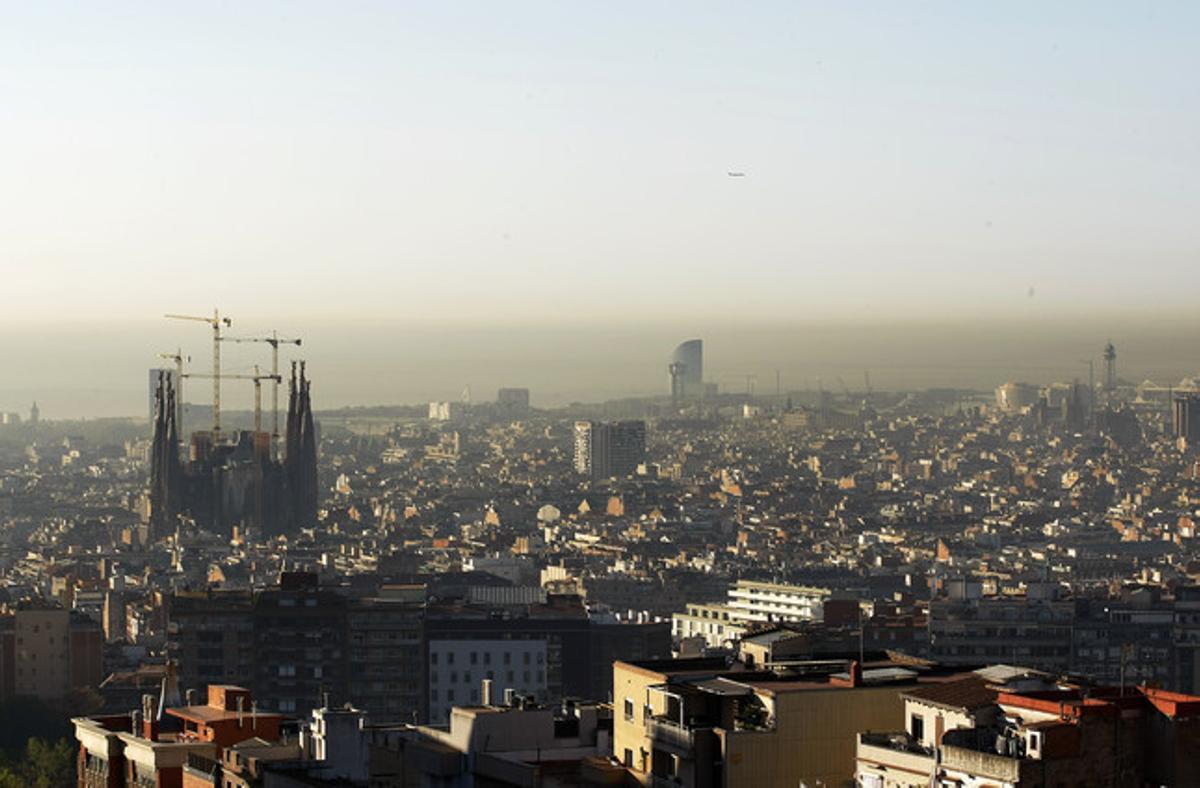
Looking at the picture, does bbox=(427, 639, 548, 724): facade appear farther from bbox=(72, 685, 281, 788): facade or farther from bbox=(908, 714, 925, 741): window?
bbox=(908, 714, 925, 741): window

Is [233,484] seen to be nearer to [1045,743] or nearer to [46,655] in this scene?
[46,655]

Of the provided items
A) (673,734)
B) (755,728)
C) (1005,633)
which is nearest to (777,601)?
(1005,633)

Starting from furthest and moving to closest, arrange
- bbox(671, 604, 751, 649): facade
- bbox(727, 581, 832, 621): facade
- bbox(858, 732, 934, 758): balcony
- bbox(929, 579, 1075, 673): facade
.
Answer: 1. bbox(727, 581, 832, 621): facade
2. bbox(671, 604, 751, 649): facade
3. bbox(929, 579, 1075, 673): facade
4. bbox(858, 732, 934, 758): balcony

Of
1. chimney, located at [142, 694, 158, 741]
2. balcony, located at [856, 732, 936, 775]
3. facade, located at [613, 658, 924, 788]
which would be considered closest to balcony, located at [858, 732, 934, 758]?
balcony, located at [856, 732, 936, 775]

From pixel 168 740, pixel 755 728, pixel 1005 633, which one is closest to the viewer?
pixel 755 728

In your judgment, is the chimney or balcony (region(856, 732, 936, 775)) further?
the chimney

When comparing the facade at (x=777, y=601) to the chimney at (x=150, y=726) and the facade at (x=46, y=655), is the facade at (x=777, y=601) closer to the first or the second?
the facade at (x=46, y=655)

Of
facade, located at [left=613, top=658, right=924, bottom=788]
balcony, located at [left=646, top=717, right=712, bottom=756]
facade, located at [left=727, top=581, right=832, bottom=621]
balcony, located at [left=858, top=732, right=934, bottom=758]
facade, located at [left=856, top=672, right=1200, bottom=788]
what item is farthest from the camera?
facade, located at [left=727, top=581, right=832, bottom=621]

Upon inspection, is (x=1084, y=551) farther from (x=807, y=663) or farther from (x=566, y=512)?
(x=807, y=663)
